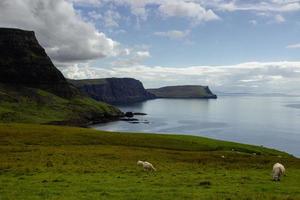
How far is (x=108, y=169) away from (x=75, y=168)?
3513 mm

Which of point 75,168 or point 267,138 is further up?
point 75,168

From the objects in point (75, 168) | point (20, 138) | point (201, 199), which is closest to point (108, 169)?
point (75, 168)

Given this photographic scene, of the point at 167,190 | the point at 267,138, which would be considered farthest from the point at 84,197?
the point at 267,138

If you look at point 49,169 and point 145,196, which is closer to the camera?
point 145,196

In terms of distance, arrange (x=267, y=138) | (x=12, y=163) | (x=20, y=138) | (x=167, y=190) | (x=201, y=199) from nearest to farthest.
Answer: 1. (x=201, y=199)
2. (x=167, y=190)
3. (x=12, y=163)
4. (x=20, y=138)
5. (x=267, y=138)

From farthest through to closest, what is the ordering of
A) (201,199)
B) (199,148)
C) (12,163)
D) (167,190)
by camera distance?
(199,148) → (12,163) → (167,190) → (201,199)

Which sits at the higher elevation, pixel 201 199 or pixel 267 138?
pixel 201 199

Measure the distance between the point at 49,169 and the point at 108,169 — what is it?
611cm

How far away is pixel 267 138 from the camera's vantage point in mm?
169000

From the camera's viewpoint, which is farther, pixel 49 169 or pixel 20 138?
pixel 20 138

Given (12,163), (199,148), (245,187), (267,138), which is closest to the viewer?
(245,187)

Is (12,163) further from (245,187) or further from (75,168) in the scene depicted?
(245,187)

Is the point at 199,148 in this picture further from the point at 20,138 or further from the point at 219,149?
the point at 20,138

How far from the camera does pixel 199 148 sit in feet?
265
